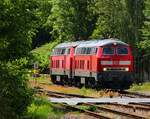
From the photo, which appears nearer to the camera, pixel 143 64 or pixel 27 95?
pixel 27 95

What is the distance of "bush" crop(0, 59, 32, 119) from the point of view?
15.5m

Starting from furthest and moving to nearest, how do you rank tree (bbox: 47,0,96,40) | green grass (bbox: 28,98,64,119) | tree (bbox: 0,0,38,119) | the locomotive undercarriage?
tree (bbox: 47,0,96,40) → the locomotive undercarriage → green grass (bbox: 28,98,64,119) → tree (bbox: 0,0,38,119)

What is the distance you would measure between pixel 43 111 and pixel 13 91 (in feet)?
13.1

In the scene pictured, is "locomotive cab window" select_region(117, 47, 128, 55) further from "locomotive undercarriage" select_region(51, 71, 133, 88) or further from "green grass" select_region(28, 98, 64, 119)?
"green grass" select_region(28, 98, 64, 119)

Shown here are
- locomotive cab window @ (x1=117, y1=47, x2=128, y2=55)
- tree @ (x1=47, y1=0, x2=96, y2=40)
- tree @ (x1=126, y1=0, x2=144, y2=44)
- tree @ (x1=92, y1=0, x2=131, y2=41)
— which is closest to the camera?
locomotive cab window @ (x1=117, y1=47, x2=128, y2=55)

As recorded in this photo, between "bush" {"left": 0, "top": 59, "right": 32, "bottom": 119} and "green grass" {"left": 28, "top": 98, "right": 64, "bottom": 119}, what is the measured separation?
1.87m

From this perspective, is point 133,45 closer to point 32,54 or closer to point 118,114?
point 118,114

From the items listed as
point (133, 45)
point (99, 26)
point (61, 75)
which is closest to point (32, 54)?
point (61, 75)

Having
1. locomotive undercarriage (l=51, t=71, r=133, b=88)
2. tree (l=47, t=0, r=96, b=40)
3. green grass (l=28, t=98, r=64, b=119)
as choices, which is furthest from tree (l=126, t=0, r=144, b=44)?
green grass (l=28, t=98, r=64, b=119)

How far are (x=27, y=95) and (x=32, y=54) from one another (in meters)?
A: 1.14

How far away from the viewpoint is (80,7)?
61438mm

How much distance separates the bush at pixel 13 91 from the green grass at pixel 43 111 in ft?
6.14

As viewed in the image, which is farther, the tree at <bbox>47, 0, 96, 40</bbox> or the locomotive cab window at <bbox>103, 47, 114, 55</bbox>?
the tree at <bbox>47, 0, 96, 40</bbox>

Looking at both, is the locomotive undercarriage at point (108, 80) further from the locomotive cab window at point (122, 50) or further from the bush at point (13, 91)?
the bush at point (13, 91)
